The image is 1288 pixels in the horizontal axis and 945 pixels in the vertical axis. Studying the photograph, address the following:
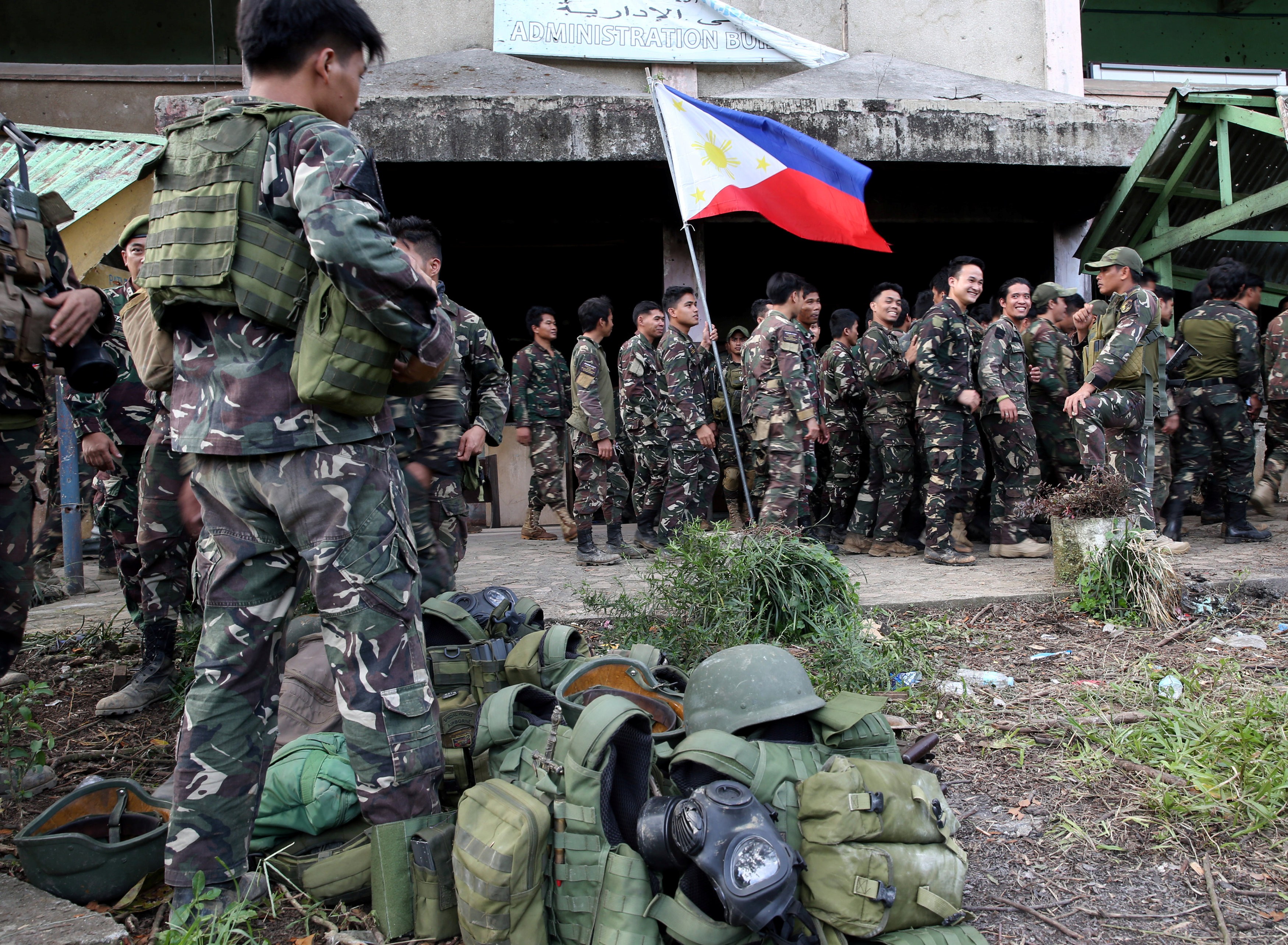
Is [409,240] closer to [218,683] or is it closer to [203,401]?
[203,401]

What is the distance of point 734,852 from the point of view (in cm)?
173

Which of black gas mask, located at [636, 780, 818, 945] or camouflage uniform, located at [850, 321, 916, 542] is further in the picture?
camouflage uniform, located at [850, 321, 916, 542]

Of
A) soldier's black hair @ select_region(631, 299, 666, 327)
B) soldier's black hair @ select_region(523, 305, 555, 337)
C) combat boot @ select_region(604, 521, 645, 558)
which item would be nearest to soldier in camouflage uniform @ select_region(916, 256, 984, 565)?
soldier's black hair @ select_region(631, 299, 666, 327)

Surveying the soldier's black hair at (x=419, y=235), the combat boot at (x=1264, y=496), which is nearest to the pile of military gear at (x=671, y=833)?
the soldier's black hair at (x=419, y=235)

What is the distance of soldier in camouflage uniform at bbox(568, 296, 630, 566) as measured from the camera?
6.61 m

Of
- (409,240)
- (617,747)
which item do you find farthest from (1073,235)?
(617,747)

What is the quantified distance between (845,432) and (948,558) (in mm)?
1491

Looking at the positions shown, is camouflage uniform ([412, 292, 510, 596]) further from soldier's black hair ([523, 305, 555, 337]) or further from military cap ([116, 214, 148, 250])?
soldier's black hair ([523, 305, 555, 337])

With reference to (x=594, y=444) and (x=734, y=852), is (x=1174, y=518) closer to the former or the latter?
(x=594, y=444)

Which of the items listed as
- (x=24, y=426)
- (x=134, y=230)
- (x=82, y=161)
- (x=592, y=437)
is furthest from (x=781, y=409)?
(x=82, y=161)

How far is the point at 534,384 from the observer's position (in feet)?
24.6

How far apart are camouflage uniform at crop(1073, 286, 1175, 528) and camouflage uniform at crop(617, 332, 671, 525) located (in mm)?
2883

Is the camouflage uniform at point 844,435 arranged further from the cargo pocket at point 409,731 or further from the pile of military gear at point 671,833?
the cargo pocket at point 409,731

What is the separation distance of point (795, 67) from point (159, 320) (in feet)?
26.6
